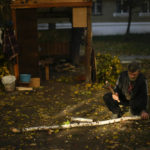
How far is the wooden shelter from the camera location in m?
9.51

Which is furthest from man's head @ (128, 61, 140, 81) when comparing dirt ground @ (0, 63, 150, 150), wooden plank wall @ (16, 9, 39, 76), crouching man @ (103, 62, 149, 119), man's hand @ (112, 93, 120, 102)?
wooden plank wall @ (16, 9, 39, 76)

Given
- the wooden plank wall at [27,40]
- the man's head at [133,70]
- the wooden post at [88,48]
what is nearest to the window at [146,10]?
the wooden post at [88,48]

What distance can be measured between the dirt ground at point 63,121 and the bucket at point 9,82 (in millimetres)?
212

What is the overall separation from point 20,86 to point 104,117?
421 centimetres

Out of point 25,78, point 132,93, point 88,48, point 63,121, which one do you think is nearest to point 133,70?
point 132,93

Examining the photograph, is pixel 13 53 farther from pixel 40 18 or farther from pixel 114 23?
pixel 114 23

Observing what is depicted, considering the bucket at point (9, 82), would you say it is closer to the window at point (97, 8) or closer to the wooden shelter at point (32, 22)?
the wooden shelter at point (32, 22)

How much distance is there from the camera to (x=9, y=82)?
9.20 meters

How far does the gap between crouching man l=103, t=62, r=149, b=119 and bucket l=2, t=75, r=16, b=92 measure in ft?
13.9

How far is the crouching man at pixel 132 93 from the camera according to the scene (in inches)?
212

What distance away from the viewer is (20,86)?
984 centimetres

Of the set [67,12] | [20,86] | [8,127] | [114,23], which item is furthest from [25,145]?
[114,23]

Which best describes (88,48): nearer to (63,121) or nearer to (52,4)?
(52,4)

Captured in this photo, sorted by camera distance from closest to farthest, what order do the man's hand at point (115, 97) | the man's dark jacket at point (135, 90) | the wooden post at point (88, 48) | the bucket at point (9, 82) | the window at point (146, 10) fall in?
the man's dark jacket at point (135, 90) → the man's hand at point (115, 97) → the bucket at point (9, 82) → the wooden post at point (88, 48) → the window at point (146, 10)
